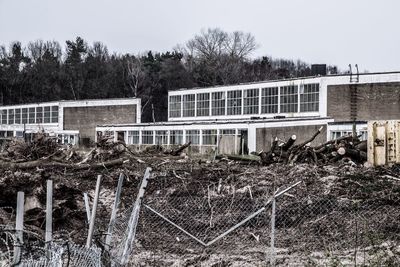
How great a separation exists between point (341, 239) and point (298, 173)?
5.02m

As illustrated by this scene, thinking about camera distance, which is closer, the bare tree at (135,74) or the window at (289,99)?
the window at (289,99)

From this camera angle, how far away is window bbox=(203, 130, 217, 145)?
48.1 m

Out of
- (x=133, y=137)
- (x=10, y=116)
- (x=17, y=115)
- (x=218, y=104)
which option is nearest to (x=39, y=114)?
(x=17, y=115)

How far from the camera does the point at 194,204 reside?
15695 mm

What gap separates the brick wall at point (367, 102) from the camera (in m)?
45.3

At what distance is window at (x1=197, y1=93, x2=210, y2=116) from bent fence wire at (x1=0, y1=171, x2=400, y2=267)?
44084 mm

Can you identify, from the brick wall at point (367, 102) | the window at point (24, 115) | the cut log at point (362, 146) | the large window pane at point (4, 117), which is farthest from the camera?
the large window pane at point (4, 117)

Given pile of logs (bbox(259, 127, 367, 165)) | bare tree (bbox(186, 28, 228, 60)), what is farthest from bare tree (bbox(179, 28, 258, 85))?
pile of logs (bbox(259, 127, 367, 165))

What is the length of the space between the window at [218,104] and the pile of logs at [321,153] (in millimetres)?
36359

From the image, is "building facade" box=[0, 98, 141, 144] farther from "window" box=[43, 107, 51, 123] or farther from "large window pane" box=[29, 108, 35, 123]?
"large window pane" box=[29, 108, 35, 123]

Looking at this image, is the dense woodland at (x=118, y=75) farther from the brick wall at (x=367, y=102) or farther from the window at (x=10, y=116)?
the brick wall at (x=367, y=102)

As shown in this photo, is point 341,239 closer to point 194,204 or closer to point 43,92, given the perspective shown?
point 194,204

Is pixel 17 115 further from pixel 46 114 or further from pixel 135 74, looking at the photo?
pixel 135 74

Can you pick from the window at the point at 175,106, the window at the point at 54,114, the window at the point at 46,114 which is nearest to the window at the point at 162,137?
the window at the point at 175,106
